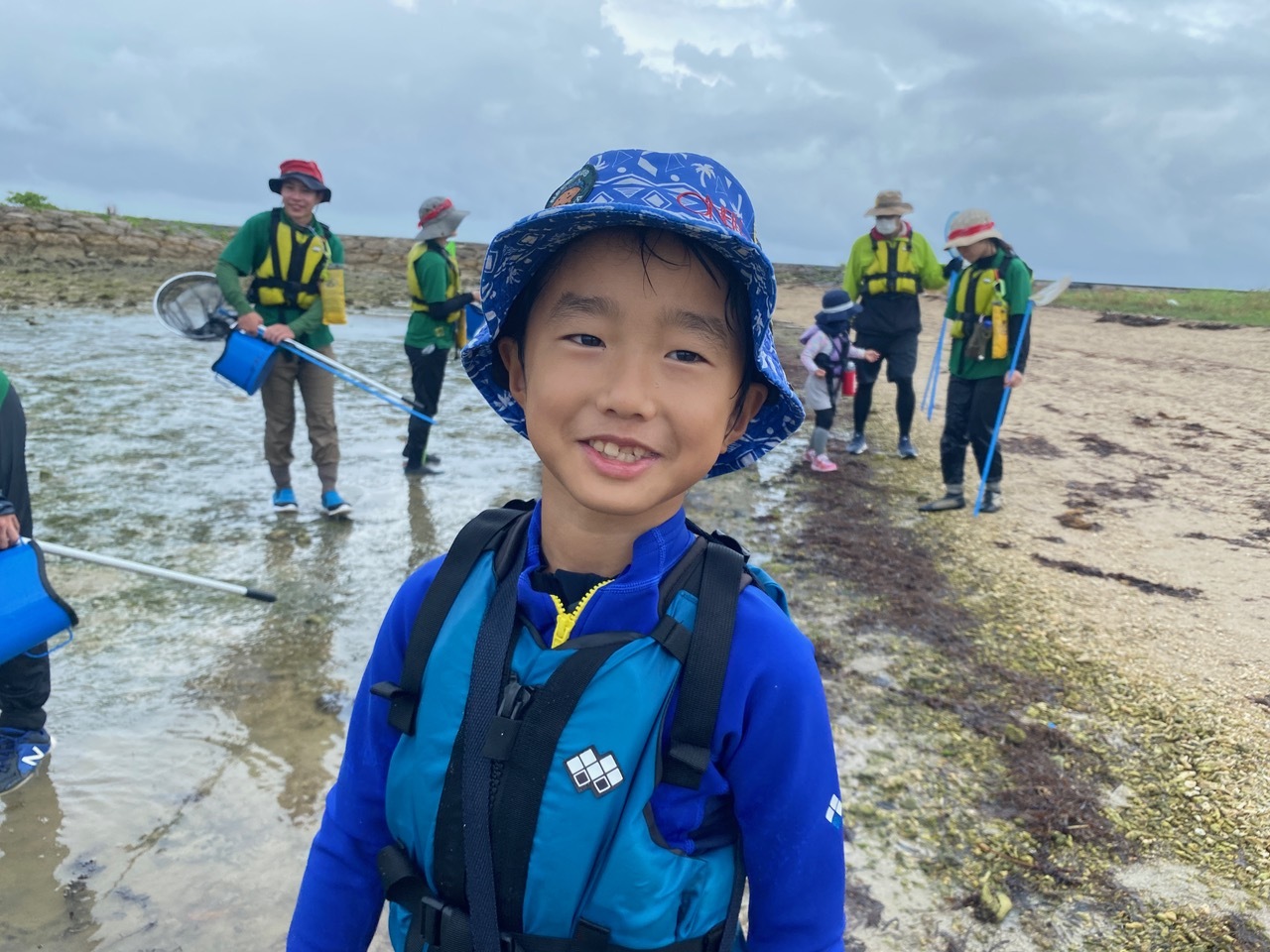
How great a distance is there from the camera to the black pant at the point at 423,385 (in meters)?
7.73

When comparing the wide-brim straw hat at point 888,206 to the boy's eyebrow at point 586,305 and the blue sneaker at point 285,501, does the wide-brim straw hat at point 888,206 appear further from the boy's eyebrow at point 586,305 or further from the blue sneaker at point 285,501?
the boy's eyebrow at point 586,305

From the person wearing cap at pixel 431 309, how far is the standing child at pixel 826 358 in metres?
3.28

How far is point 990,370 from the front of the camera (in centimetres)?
712

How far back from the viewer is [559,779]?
1.30 m

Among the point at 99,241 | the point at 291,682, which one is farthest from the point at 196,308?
the point at 99,241

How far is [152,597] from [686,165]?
16.2 ft

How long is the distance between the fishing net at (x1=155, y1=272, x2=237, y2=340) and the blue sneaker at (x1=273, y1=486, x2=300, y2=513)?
122 centimetres

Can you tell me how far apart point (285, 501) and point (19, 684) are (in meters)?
3.32

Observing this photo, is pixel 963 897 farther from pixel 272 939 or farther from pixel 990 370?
pixel 990 370

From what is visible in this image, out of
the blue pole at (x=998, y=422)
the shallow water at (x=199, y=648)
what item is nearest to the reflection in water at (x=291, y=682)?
the shallow water at (x=199, y=648)

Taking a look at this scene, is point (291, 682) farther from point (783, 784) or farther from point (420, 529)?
point (783, 784)

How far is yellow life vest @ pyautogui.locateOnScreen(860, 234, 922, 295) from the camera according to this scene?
28.2 feet

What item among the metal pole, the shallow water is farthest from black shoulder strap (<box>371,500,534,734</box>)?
the metal pole

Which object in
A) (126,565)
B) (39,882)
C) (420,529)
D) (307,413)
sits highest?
(307,413)
